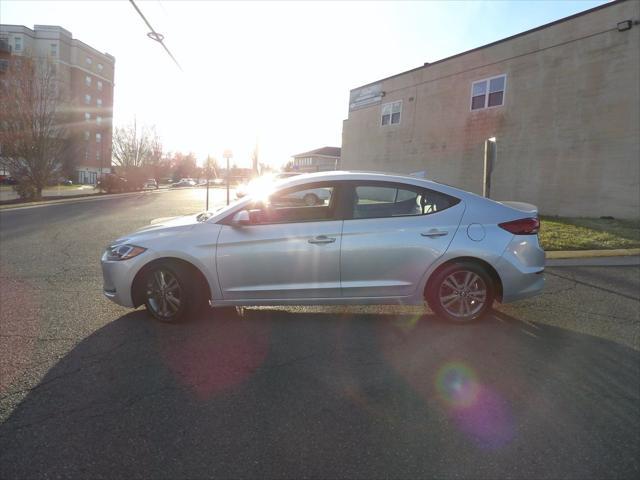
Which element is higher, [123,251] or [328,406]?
[123,251]

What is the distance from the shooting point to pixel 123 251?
173 inches

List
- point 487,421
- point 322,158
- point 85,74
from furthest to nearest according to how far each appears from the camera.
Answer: point 322,158
point 85,74
point 487,421

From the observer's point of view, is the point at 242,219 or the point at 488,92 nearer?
the point at 242,219

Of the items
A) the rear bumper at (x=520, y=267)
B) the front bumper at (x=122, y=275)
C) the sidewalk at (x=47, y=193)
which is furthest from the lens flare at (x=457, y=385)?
the sidewalk at (x=47, y=193)

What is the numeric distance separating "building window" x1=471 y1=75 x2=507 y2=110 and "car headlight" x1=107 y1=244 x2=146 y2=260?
1787 centimetres

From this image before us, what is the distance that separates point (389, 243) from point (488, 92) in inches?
683

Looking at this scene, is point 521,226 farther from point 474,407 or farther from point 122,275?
point 122,275

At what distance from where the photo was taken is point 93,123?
68.9 metres

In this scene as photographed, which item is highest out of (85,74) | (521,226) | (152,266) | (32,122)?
(85,74)

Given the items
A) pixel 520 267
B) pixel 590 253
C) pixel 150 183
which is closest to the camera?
pixel 520 267

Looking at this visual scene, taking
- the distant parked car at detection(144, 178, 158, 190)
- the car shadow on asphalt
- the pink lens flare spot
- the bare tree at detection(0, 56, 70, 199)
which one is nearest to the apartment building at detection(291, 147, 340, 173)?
the distant parked car at detection(144, 178, 158, 190)

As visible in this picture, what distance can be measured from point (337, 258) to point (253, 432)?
203 cm

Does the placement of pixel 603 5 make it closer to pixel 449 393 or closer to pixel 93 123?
pixel 449 393

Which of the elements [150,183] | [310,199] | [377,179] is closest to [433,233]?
[377,179]
